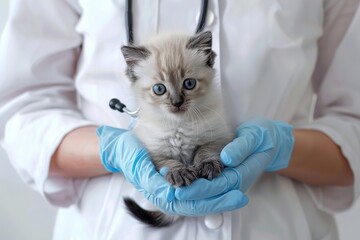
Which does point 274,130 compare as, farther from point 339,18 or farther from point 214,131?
point 339,18

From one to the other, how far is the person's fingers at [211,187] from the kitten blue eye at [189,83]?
0.16 meters

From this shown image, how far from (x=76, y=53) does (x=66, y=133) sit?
0.24 meters

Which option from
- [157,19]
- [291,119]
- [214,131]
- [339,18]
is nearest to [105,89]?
[157,19]

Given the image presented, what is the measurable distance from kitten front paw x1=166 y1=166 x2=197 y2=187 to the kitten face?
10cm

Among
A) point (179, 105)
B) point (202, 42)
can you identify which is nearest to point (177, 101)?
point (179, 105)

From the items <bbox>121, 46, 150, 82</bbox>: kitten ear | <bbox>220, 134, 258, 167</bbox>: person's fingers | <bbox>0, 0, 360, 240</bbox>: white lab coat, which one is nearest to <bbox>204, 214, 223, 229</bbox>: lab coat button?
<bbox>0, 0, 360, 240</bbox>: white lab coat

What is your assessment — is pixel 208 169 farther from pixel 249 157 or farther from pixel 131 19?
pixel 131 19

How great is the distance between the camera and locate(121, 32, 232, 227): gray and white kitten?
767 mm

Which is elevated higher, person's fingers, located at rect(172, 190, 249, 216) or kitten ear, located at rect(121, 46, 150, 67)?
kitten ear, located at rect(121, 46, 150, 67)

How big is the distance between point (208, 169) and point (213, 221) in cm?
15

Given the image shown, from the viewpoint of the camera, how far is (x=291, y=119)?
1087 mm

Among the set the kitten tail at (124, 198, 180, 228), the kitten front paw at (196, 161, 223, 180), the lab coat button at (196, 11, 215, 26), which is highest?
the lab coat button at (196, 11, 215, 26)

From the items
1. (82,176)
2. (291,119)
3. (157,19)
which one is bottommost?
(82,176)

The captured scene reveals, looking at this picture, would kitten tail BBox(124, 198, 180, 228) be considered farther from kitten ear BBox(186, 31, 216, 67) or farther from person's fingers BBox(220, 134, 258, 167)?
kitten ear BBox(186, 31, 216, 67)
